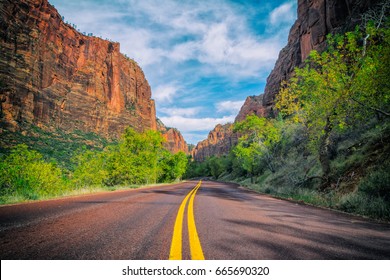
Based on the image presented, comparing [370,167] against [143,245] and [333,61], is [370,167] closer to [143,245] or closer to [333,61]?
[333,61]

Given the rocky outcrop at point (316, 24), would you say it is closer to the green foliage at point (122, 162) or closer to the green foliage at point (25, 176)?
the green foliage at point (122, 162)

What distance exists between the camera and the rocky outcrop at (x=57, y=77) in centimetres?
6856

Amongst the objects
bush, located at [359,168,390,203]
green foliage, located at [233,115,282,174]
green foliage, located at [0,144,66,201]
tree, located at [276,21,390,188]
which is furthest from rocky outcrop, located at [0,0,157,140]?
bush, located at [359,168,390,203]

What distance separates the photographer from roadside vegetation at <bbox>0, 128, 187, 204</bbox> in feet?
28.8

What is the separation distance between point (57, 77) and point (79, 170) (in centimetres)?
9948

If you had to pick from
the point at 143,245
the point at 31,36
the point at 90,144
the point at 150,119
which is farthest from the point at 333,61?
the point at 150,119

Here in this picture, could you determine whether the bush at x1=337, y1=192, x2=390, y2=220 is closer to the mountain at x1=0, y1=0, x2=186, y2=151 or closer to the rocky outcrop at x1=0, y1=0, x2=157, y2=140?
the mountain at x1=0, y1=0, x2=186, y2=151

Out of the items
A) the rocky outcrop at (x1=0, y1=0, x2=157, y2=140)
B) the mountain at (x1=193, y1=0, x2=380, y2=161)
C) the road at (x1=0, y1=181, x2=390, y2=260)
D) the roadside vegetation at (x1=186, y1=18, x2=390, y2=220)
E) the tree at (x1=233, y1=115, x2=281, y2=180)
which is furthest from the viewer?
the rocky outcrop at (x1=0, y1=0, x2=157, y2=140)

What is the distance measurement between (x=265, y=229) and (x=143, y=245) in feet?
7.49

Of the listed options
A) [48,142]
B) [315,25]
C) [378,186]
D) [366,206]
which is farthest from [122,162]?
[48,142]

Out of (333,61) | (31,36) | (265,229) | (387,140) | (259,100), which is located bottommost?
(265,229)
